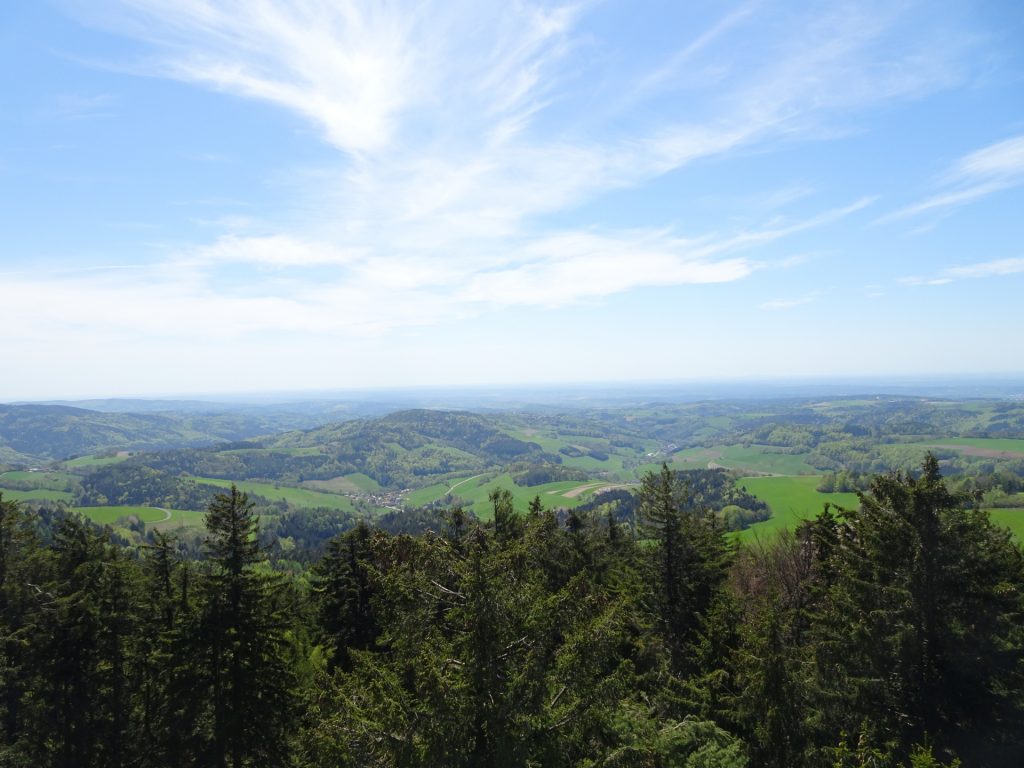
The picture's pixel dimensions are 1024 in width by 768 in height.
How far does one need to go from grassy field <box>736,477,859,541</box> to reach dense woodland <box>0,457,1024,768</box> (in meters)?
83.3

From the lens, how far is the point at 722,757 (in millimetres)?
14906

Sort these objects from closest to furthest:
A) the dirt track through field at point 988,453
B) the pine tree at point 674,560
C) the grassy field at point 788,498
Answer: the pine tree at point 674,560, the grassy field at point 788,498, the dirt track through field at point 988,453

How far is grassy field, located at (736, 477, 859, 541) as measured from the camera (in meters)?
105

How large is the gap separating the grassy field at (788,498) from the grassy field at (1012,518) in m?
22.6

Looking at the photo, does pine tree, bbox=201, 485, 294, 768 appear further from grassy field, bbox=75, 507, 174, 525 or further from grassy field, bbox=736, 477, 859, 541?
grassy field, bbox=75, 507, 174, 525

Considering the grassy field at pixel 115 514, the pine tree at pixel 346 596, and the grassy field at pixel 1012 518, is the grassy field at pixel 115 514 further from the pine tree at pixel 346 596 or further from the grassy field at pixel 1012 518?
the grassy field at pixel 1012 518

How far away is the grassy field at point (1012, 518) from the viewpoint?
228ft

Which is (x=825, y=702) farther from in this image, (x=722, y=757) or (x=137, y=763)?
(x=137, y=763)

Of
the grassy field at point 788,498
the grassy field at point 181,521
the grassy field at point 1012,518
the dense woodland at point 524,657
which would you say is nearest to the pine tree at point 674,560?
the dense woodland at point 524,657

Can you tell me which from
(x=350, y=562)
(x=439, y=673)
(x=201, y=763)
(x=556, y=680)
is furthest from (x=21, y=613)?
(x=556, y=680)

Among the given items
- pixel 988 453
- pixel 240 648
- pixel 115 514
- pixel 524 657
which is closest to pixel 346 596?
pixel 240 648

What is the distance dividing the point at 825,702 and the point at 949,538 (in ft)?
22.0

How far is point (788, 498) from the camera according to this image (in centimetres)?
12925

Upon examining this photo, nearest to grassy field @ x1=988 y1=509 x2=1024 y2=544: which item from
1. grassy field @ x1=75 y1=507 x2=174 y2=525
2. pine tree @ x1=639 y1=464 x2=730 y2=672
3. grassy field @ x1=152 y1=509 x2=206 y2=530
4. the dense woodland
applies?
the dense woodland
